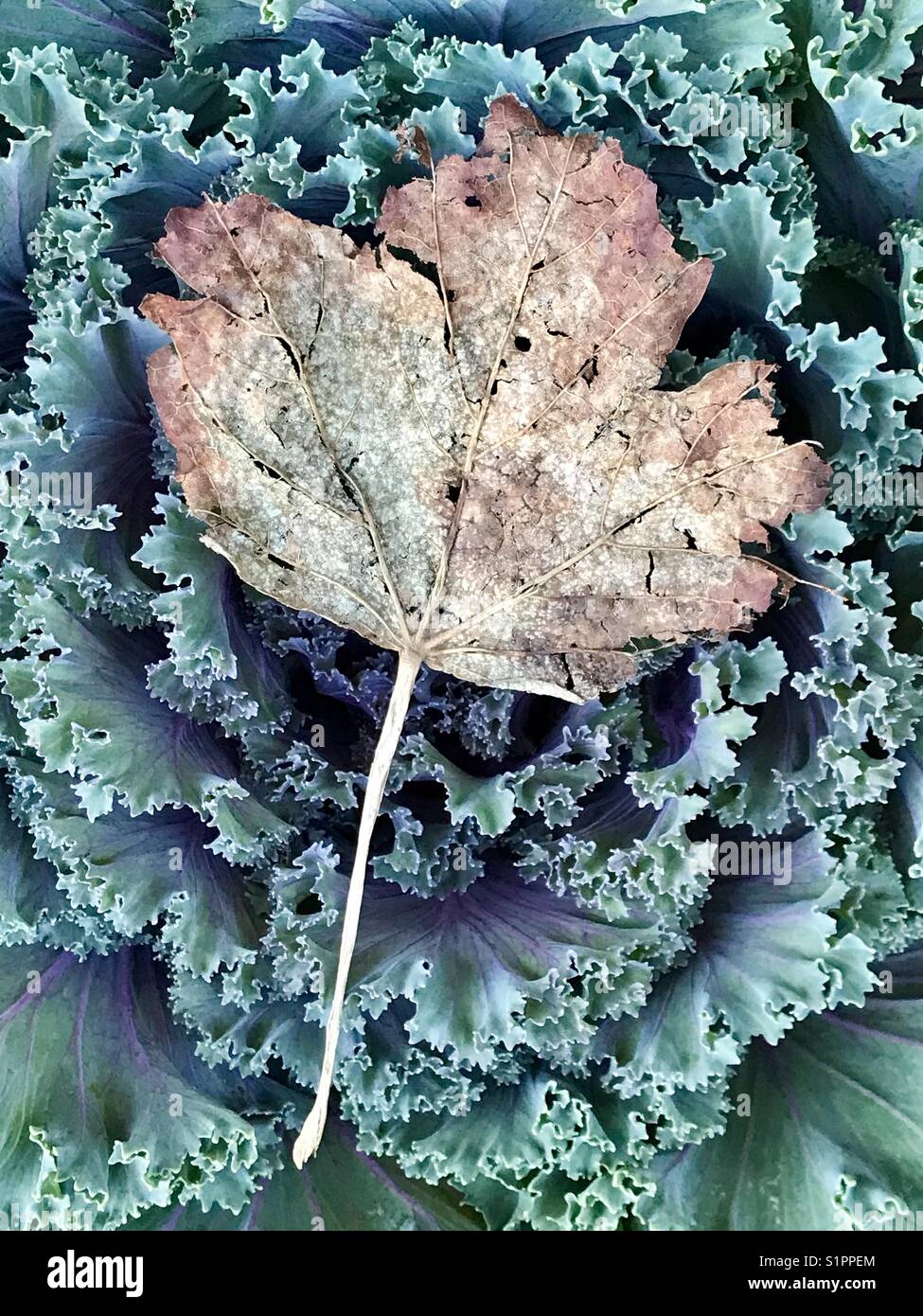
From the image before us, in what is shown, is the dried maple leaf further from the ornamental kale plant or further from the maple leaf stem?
the maple leaf stem

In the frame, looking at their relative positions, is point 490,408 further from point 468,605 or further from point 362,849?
point 362,849

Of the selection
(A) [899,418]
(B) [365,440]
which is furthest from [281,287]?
(A) [899,418]

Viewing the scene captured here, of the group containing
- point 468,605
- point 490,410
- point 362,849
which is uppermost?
point 490,410

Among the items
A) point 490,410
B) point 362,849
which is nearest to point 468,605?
point 490,410

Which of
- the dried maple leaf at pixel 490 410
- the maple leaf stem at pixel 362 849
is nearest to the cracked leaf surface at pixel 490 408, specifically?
the dried maple leaf at pixel 490 410

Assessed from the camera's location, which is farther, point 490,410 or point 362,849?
point 362,849

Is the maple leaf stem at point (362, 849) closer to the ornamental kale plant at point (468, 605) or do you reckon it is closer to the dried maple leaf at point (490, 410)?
the ornamental kale plant at point (468, 605)

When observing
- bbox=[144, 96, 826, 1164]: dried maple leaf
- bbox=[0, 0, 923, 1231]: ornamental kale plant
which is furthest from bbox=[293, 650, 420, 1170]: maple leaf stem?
bbox=[144, 96, 826, 1164]: dried maple leaf

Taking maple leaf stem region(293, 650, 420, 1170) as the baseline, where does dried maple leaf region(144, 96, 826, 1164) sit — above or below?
above
